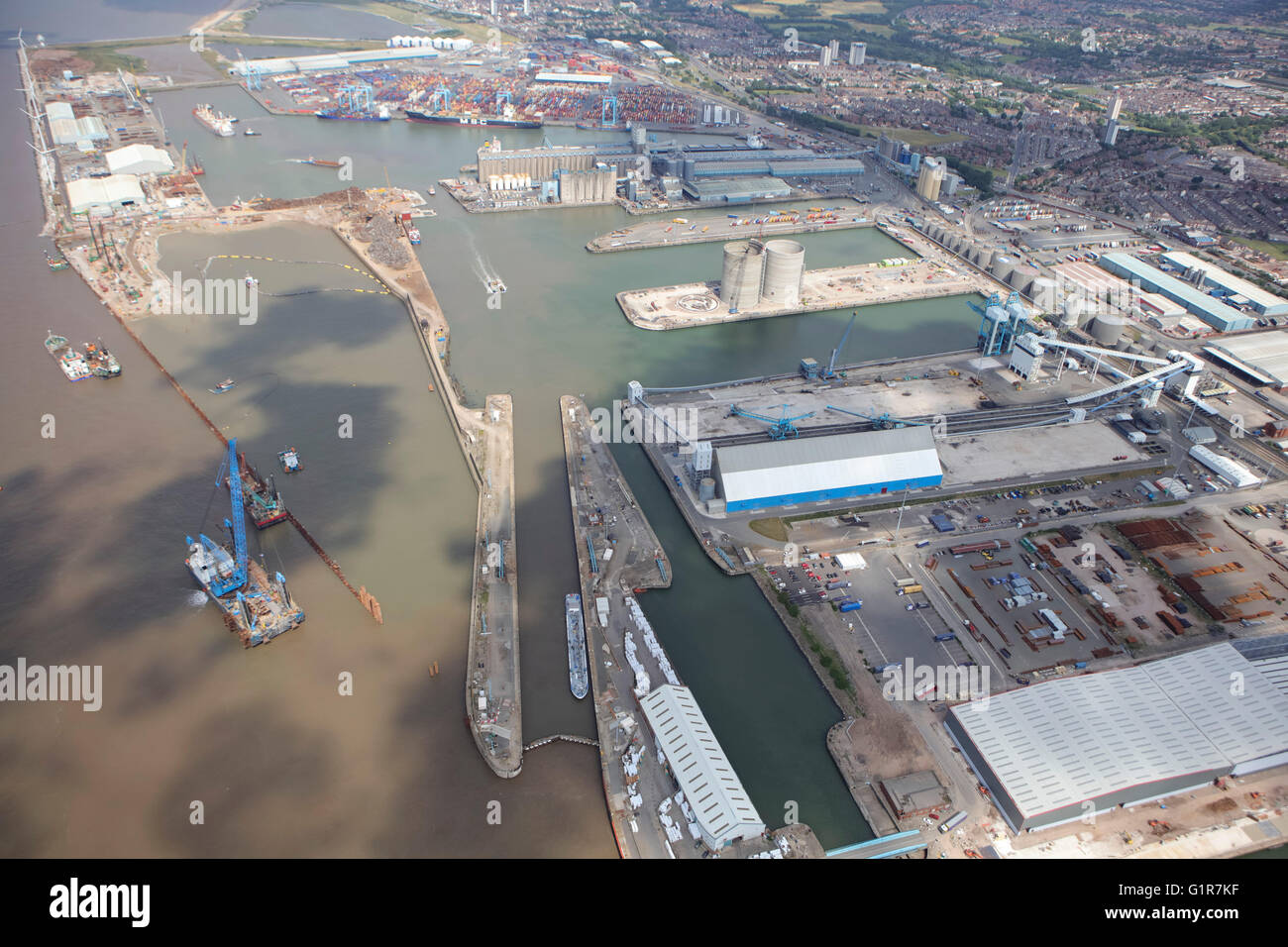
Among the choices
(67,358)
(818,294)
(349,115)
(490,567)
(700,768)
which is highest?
(349,115)

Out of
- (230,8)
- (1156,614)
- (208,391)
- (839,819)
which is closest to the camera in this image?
(839,819)

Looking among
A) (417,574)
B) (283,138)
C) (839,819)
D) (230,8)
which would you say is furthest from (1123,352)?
(230,8)

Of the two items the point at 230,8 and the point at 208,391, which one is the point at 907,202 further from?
the point at 230,8

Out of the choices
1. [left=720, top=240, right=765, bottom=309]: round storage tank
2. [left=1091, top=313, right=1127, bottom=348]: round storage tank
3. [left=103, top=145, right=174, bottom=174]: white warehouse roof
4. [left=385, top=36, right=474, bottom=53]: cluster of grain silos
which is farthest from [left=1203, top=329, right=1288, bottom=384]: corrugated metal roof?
[left=385, top=36, right=474, bottom=53]: cluster of grain silos

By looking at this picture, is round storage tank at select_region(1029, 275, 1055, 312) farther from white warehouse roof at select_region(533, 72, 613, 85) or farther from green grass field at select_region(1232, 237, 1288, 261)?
white warehouse roof at select_region(533, 72, 613, 85)

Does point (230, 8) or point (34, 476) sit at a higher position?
point (230, 8)

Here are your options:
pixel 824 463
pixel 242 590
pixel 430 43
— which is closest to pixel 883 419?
pixel 824 463

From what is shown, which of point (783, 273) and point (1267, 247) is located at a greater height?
point (1267, 247)

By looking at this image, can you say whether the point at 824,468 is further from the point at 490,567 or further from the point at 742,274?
the point at 742,274
